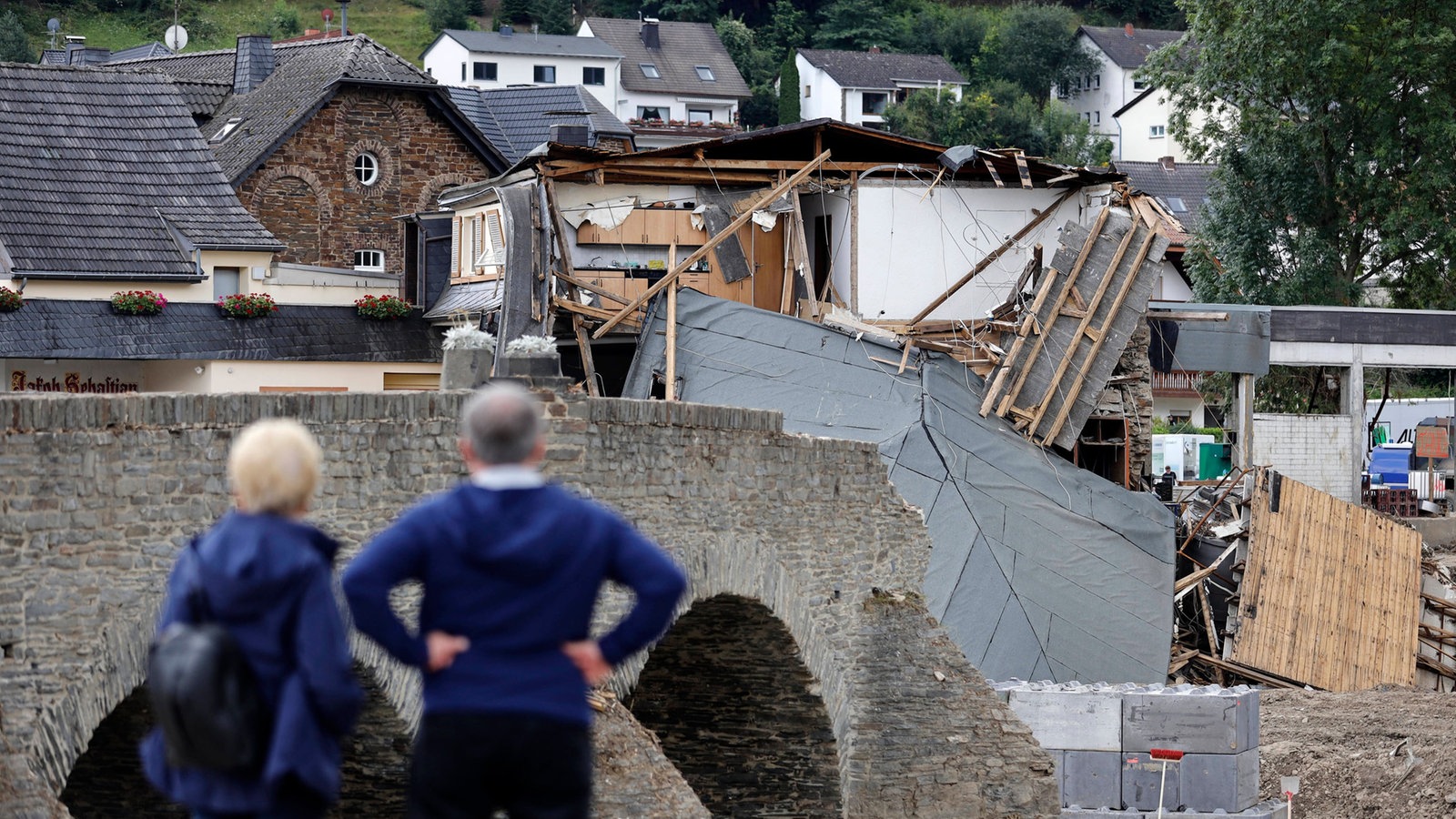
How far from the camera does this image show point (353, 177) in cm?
3594

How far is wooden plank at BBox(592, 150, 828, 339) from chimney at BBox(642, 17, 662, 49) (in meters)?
51.9

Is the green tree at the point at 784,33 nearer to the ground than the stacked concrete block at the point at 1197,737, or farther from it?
farther from it

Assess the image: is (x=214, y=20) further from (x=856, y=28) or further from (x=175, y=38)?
(x=856, y=28)

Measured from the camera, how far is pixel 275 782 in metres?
4.74

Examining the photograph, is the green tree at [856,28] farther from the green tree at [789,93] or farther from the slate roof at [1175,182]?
the slate roof at [1175,182]

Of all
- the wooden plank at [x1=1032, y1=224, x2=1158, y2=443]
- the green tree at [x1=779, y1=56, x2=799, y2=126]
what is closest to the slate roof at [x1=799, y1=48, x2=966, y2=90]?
the green tree at [x1=779, y1=56, x2=799, y2=126]

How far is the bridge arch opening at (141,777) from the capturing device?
11055 millimetres

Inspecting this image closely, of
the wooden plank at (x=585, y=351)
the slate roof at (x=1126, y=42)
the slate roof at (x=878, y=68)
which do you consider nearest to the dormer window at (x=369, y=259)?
the wooden plank at (x=585, y=351)

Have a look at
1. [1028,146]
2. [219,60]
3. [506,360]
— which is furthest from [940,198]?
[1028,146]

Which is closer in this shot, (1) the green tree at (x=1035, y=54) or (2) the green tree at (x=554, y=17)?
(2) the green tree at (x=554, y=17)

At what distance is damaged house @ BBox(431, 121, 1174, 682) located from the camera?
2020 cm

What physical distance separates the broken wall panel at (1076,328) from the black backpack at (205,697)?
56.2 ft

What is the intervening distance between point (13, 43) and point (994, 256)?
48.5 m

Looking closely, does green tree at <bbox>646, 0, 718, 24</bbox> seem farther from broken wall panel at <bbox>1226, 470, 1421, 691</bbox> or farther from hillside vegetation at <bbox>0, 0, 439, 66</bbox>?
broken wall panel at <bbox>1226, 470, 1421, 691</bbox>
